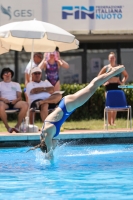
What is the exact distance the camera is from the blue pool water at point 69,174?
5.39 meters

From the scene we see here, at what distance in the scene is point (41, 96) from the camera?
11219 millimetres

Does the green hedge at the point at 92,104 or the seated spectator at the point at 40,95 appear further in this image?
the green hedge at the point at 92,104

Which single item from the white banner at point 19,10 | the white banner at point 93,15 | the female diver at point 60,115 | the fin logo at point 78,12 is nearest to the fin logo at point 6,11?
the white banner at point 19,10

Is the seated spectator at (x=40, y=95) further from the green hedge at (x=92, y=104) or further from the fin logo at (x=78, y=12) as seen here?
the fin logo at (x=78, y=12)

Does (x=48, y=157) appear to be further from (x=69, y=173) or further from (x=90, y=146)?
(x=90, y=146)

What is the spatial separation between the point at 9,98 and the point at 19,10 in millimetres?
6553

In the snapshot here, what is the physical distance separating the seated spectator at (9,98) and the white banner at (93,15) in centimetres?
638

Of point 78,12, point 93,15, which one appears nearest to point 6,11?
point 78,12

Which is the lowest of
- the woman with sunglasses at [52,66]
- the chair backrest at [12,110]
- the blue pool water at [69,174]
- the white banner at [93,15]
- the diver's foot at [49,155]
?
the blue pool water at [69,174]

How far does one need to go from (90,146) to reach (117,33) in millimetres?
8381

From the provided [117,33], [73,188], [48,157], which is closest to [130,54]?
[117,33]

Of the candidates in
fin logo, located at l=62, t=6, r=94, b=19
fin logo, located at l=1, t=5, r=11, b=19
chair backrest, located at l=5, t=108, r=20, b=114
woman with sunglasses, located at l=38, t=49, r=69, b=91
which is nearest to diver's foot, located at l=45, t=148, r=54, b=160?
chair backrest, located at l=5, t=108, r=20, b=114

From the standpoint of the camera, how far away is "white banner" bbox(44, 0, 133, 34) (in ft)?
57.0

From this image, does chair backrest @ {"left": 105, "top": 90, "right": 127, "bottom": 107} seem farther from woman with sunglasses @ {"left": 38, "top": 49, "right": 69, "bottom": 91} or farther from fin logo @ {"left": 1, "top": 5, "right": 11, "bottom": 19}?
fin logo @ {"left": 1, "top": 5, "right": 11, "bottom": 19}
